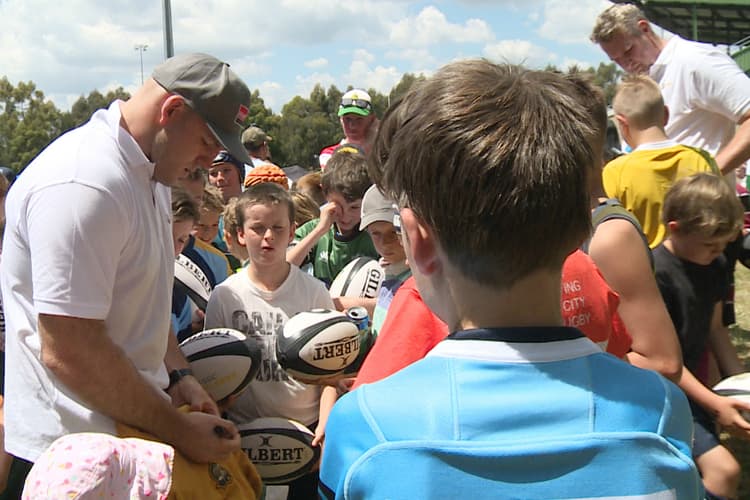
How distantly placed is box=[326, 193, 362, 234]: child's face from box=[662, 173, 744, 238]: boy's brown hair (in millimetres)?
1972

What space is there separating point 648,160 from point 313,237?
222 cm

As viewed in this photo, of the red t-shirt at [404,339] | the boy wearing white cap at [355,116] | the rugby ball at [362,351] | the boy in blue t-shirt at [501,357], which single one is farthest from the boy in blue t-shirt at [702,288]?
the boy wearing white cap at [355,116]

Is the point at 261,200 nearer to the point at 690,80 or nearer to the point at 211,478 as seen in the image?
the point at 211,478

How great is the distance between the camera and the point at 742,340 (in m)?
7.16

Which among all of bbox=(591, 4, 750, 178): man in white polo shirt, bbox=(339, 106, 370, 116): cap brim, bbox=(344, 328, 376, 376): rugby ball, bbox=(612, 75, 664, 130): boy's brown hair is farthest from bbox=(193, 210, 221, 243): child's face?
bbox=(591, 4, 750, 178): man in white polo shirt

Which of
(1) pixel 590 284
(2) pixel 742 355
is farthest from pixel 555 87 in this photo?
(2) pixel 742 355

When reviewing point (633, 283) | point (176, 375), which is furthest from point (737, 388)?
point (176, 375)

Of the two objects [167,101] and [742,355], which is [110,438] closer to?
[167,101]

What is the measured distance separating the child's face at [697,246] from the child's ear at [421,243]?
2.81 m

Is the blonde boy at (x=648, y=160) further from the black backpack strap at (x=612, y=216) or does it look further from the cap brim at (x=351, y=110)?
the cap brim at (x=351, y=110)

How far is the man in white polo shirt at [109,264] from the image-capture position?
6.91 feet

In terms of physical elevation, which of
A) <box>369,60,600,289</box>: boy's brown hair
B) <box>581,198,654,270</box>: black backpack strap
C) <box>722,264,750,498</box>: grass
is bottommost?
<box>722,264,750,498</box>: grass

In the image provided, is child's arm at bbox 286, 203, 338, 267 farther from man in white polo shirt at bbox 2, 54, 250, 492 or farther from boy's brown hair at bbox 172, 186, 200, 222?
man in white polo shirt at bbox 2, 54, 250, 492

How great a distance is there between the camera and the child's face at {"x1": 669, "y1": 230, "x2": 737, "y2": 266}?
3.59 metres
